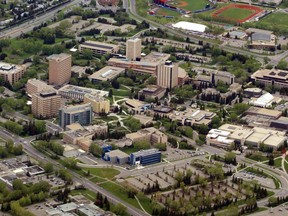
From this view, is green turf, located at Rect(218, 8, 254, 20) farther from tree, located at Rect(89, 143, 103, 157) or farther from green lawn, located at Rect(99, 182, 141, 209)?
green lawn, located at Rect(99, 182, 141, 209)

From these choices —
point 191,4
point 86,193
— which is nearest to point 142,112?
point 86,193

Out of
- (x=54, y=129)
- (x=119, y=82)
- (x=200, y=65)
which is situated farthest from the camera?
(x=200, y=65)

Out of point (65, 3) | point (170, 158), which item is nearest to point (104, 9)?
point (65, 3)

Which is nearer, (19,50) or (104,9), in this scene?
(19,50)

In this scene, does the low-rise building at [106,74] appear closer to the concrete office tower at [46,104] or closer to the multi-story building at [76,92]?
the multi-story building at [76,92]

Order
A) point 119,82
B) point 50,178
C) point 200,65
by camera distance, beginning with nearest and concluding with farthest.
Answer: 1. point 50,178
2. point 119,82
3. point 200,65

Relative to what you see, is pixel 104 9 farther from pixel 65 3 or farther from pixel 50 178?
pixel 50 178

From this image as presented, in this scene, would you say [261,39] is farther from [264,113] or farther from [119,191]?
[119,191]
